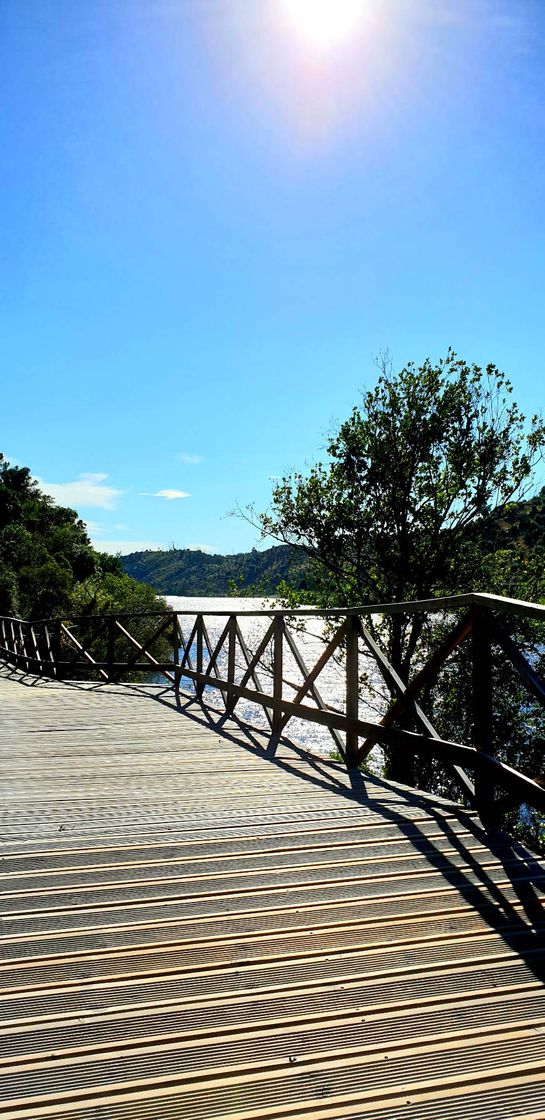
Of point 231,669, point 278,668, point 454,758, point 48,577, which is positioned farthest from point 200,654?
point 48,577

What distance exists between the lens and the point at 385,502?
1352 centimetres

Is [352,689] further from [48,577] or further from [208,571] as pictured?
[208,571]

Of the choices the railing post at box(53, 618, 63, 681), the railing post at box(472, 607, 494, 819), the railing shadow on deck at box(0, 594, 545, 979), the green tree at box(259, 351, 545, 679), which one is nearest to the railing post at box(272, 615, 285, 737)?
the railing shadow on deck at box(0, 594, 545, 979)

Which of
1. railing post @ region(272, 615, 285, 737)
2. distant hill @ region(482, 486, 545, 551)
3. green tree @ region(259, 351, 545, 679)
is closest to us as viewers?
railing post @ region(272, 615, 285, 737)

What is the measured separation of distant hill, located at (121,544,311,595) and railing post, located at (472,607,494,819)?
1033 centimetres

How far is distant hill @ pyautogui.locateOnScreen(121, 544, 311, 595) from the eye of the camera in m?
14.9

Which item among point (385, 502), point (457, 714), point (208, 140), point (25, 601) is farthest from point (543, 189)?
point (25, 601)

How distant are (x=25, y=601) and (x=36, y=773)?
147 feet

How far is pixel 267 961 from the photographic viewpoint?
7.28 feet

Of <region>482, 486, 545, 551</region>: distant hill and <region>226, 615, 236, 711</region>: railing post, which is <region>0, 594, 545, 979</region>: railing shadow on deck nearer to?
<region>226, 615, 236, 711</region>: railing post

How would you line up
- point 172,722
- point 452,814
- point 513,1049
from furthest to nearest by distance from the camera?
point 172,722 < point 452,814 < point 513,1049

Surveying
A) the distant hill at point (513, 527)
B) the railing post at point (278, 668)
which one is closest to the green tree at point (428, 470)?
the distant hill at point (513, 527)

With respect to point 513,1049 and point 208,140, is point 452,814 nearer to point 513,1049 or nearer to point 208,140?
point 513,1049

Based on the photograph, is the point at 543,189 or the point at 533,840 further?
the point at 533,840
